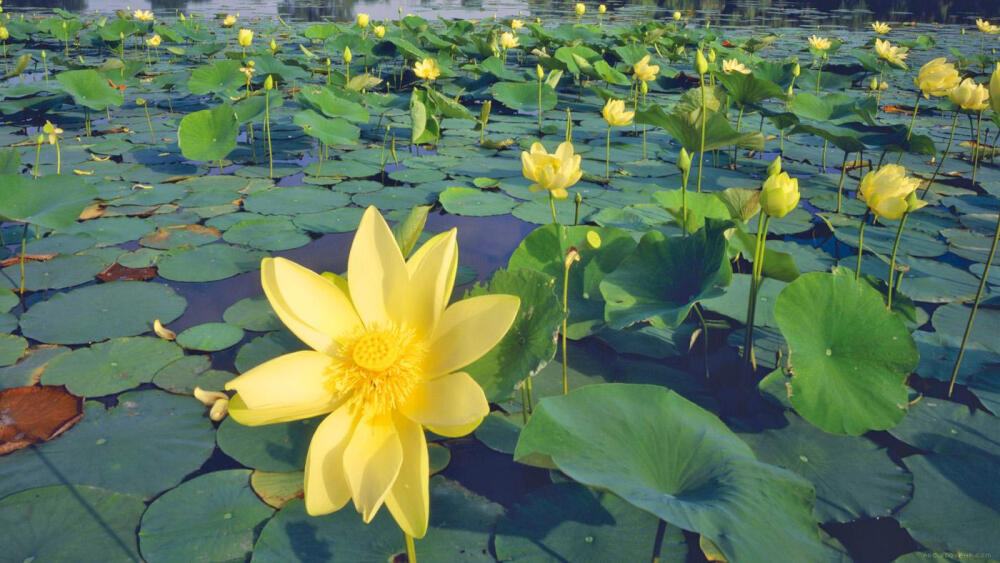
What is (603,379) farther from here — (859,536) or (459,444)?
(859,536)

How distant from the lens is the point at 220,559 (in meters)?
1.39

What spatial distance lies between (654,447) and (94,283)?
8.45 feet

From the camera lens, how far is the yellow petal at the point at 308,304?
134 cm

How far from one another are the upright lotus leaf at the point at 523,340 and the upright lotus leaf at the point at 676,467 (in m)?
0.12

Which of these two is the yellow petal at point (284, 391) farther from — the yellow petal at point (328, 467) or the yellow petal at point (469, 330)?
the yellow petal at point (469, 330)

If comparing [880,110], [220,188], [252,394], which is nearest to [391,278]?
[252,394]

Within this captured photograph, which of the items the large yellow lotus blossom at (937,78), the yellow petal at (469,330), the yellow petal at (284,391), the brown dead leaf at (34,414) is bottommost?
the brown dead leaf at (34,414)

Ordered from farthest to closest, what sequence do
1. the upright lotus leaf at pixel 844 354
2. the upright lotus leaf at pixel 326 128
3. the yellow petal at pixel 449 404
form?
the upright lotus leaf at pixel 326 128 < the upright lotus leaf at pixel 844 354 < the yellow petal at pixel 449 404

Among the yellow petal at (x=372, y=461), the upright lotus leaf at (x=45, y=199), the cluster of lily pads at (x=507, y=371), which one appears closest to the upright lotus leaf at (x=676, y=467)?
the cluster of lily pads at (x=507, y=371)

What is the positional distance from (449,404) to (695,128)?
2.32m

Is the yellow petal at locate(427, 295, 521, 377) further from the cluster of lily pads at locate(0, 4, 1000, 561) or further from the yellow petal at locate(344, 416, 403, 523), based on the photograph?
the yellow petal at locate(344, 416, 403, 523)

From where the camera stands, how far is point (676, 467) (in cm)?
130

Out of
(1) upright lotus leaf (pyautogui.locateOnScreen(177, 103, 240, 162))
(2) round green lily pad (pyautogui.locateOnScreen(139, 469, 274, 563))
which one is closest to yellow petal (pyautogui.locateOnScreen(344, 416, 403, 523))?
(2) round green lily pad (pyautogui.locateOnScreen(139, 469, 274, 563))

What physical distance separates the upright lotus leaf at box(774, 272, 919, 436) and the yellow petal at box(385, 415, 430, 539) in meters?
1.03
